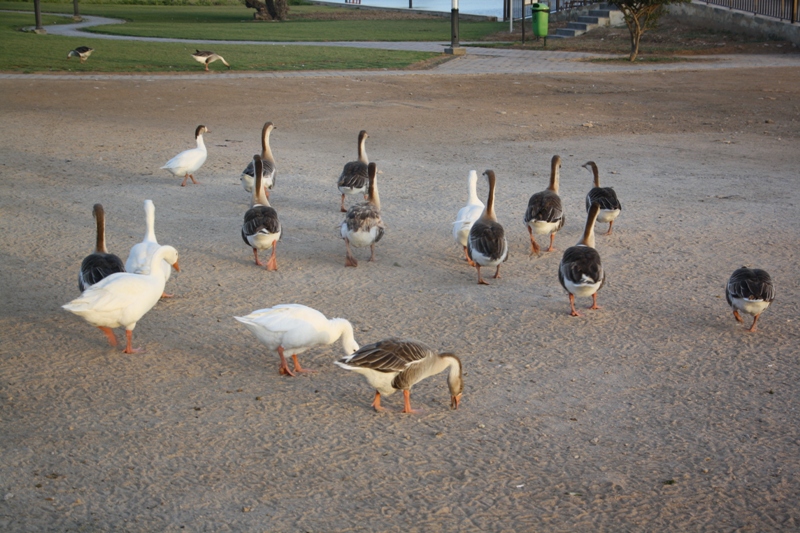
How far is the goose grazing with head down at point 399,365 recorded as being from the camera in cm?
A: 536

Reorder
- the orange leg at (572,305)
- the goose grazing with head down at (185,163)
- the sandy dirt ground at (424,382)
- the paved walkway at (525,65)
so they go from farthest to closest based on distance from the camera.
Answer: the paved walkway at (525,65)
the goose grazing with head down at (185,163)
the orange leg at (572,305)
the sandy dirt ground at (424,382)

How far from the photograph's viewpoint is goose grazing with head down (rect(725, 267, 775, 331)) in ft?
21.8

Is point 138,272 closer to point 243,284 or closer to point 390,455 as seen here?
point 243,284

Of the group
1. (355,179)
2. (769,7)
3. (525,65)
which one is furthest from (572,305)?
(769,7)

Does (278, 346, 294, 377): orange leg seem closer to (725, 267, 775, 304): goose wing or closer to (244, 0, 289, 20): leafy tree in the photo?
(725, 267, 775, 304): goose wing

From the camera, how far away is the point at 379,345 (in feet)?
18.0

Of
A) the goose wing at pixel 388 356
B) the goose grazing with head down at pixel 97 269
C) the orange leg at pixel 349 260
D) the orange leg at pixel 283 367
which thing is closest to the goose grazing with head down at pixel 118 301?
the goose grazing with head down at pixel 97 269

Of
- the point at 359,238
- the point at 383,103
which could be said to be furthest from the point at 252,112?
the point at 359,238

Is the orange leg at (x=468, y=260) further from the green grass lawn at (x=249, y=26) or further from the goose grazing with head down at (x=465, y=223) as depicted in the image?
the green grass lawn at (x=249, y=26)

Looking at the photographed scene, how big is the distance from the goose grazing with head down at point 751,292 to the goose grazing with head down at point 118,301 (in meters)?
4.84

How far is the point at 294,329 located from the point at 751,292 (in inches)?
149

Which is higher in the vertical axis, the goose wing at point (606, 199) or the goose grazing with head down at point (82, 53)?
the goose grazing with head down at point (82, 53)

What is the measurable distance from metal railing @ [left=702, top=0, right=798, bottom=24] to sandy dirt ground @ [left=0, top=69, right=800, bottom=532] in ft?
53.9

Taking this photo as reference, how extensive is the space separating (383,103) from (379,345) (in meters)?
14.4
